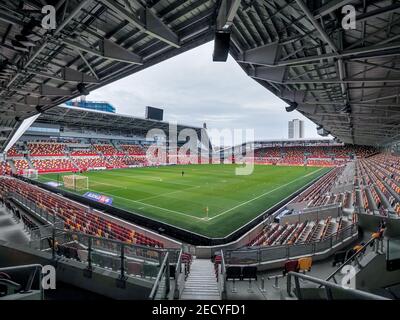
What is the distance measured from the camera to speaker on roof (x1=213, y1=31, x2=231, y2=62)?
568 centimetres

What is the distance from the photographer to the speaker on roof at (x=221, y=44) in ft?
18.6

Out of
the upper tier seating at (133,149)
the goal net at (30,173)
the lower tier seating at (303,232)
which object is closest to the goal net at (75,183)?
the goal net at (30,173)

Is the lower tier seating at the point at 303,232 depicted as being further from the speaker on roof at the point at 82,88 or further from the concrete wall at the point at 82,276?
the speaker on roof at the point at 82,88

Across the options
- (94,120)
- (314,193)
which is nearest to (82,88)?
(314,193)

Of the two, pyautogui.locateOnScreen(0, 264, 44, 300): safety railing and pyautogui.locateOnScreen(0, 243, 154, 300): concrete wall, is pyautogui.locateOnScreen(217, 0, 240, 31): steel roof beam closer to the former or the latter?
pyautogui.locateOnScreen(0, 243, 154, 300): concrete wall

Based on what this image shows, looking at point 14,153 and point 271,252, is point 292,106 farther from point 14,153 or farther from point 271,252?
point 14,153

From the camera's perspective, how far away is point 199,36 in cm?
740

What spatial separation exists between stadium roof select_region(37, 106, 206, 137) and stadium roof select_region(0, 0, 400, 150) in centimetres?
3792

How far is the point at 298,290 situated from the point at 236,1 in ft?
17.2

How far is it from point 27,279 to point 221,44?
5919mm

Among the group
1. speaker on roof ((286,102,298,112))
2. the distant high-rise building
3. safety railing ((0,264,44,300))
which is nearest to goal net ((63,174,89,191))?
speaker on roof ((286,102,298,112))

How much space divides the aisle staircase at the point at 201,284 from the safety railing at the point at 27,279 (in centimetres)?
252
